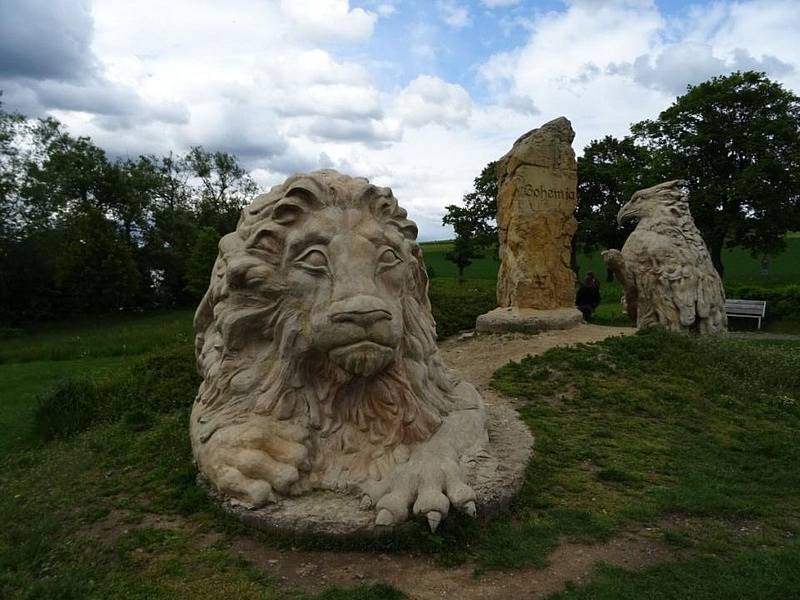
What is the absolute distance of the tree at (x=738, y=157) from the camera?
16734 mm

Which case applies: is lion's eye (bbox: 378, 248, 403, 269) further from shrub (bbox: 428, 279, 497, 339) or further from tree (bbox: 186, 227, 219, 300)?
tree (bbox: 186, 227, 219, 300)

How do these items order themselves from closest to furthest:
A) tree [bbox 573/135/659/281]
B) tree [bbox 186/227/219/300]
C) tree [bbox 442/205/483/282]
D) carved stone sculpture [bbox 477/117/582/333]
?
1. carved stone sculpture [bbox 477/117/582/333]
2. tree [bbox 186/227/219/300]
3. tree [bbox 573/135/659/281]
4. tree [bbox 442/205/483/282]

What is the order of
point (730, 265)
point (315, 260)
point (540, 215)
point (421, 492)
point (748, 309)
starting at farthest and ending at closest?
point (730, 265), point (748, 309), point (540, 215), point (315, 260), point (421, 492)

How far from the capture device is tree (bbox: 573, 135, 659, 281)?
2309cm

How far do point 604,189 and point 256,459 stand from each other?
23835mm

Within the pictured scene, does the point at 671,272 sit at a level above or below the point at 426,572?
above

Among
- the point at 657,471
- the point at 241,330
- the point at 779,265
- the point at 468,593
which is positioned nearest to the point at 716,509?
the point at 657,471

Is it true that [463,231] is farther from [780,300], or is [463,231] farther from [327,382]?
[327,382]

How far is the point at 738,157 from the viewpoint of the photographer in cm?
1795

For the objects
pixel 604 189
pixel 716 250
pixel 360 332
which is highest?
pixel 604 189

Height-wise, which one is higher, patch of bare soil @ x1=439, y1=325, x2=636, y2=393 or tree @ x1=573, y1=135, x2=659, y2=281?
tree @ x1=573, y1=135, x2=659, y2=281

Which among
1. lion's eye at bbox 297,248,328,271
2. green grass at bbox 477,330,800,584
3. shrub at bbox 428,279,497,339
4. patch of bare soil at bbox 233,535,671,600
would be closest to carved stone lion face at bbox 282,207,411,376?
lion's eye at bbox 297,248,328,271

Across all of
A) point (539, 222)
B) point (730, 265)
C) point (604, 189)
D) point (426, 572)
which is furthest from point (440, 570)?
point (730, 265)

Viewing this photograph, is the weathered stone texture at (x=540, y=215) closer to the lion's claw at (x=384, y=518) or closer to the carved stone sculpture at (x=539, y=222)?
the carved stone sculpture at (x=539, y=222)
